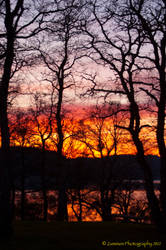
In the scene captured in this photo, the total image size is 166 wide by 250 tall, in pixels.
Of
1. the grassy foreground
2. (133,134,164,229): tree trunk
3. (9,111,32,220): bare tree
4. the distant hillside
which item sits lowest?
the grassy foreground

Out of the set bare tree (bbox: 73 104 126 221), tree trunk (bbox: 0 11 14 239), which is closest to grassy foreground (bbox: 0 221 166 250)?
tree trunk (bbox: 0 11 14 239)

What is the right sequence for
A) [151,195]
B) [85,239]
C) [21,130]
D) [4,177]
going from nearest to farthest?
[4,177], [85,239], [151,195], [21,130]

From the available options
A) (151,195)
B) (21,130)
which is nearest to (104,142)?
(21,130)

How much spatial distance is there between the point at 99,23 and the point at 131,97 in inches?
178

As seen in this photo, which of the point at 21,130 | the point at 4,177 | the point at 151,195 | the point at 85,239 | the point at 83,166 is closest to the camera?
the point at 4,177

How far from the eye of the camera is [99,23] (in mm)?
14352

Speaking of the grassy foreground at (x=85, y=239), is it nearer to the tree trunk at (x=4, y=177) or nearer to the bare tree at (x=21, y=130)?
the tree trunk at (x=4, y=177)

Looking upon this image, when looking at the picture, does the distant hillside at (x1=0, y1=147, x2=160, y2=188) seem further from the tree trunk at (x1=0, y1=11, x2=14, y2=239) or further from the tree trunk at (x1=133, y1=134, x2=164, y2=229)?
the tree trunk at (x1=0, y1=11, x2=14, y2=239)

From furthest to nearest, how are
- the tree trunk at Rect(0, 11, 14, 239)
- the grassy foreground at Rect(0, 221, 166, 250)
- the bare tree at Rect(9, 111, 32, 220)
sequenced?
the bare tree at Rect(9, 111, 32, 220)
the tree trunk at Rect(0, 11, 14, 239)
the grassy foreground at Rect(0, 221, 166, 250)

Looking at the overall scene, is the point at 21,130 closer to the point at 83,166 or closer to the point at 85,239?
the point at 83,166

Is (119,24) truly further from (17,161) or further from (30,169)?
(30,169)

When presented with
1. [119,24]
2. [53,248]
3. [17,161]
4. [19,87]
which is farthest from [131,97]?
[17,161]

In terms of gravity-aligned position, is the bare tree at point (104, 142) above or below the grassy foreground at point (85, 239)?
above

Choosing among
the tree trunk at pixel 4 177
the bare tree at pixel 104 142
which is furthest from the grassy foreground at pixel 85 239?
the bare tree at pixel 104 142
